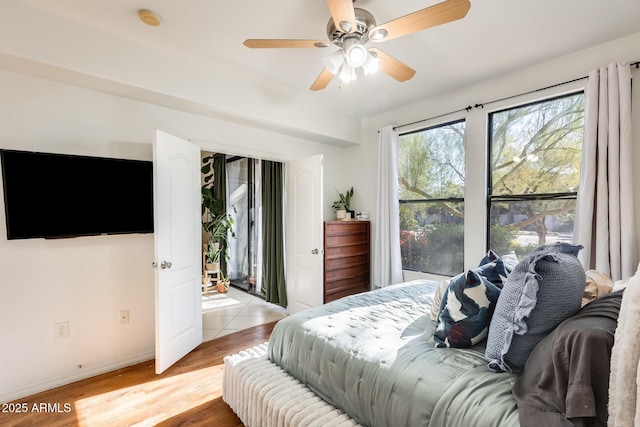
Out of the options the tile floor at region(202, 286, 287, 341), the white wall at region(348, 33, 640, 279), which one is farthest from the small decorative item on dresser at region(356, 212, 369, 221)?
the tile floor at region(202, 286, 287, 341)

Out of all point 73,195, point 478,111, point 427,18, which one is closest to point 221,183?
point 73,195

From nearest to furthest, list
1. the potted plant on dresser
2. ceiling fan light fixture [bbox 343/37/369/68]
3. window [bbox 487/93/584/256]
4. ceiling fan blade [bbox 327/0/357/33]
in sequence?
1. ceiling fan blade [bbox 327/0/357/33]
2. ceiling fan light fixture [bbox 343/37/369/68]
3. window [bbox 487/93/584/256]
4. the potted plant on dresser

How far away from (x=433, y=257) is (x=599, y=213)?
5.13ft

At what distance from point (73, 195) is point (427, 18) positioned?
8.84 feet

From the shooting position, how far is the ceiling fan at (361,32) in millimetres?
1498

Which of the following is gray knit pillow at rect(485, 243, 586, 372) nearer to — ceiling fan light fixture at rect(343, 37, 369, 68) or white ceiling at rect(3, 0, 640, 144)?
ceiling fan light fixture at rect(343, 37, 369, 68)

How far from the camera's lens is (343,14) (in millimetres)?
1576

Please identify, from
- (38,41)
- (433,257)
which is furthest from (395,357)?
(38,41)

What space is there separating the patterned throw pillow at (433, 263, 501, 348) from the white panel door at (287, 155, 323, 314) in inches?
81.7

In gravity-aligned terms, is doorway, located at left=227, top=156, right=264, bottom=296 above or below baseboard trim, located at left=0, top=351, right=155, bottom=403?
above

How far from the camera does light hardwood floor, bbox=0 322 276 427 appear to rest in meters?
1.87

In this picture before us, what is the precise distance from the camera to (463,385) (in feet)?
3.71

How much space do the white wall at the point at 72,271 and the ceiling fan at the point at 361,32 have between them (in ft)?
4.79

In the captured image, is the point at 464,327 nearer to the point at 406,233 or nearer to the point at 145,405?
the point at 145,405
